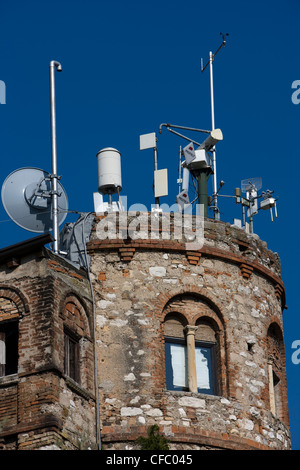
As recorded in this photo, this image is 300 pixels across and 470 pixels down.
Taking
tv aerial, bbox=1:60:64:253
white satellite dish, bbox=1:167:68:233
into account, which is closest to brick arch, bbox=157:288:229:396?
tv aerial, bbox=1:60:64:253

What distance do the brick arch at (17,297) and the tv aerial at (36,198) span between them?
219 cm

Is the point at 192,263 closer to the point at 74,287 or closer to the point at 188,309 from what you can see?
the point at 188,309

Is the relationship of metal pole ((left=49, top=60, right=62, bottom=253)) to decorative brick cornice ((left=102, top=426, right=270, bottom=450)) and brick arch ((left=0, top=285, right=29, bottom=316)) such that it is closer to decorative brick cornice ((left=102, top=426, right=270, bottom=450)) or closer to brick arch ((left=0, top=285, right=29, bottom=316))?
brick arch ((left=0, top=285, right=29, bottom=316))

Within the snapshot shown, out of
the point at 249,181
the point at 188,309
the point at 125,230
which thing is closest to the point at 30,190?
the point at 125,230

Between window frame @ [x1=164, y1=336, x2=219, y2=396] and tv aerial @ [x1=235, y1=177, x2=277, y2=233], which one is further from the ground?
tv aerial @ [x1=235, y1=177, x2=277, y2=233]

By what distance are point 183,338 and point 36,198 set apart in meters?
5.37

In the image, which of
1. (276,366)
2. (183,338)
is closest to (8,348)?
(183,338)

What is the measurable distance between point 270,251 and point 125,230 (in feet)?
15.7

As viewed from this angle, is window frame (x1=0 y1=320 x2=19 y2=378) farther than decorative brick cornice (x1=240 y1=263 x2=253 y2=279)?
No

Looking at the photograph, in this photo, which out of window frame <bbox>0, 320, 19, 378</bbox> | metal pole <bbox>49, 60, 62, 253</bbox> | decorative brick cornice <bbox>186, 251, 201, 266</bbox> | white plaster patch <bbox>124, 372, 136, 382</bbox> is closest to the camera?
window frame <bbox>0, 320, 19, 378</bbox>

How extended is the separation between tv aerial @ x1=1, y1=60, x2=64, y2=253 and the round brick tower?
1.24 m

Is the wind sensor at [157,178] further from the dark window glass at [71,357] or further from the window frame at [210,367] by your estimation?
the dark window glass at [71,357]

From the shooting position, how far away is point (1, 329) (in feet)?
110

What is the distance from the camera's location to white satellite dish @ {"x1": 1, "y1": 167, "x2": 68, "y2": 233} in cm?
3566
